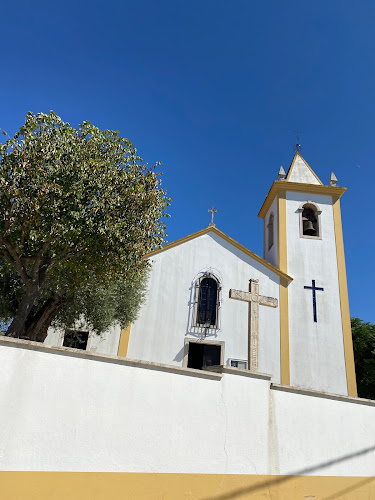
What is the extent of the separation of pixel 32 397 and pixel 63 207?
13.7 ft

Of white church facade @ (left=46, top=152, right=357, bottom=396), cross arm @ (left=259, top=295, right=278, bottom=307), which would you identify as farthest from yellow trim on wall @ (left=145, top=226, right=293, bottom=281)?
cross arm @ (left=259, top=295, right=278, bottom=307)

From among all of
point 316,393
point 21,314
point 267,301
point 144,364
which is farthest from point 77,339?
point 316,393

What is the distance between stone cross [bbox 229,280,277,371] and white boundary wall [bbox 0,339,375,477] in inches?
244

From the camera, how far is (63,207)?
26.8 feet

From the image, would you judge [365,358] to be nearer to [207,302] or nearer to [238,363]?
[238,363]

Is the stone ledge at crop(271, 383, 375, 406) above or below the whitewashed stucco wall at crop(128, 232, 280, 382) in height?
below

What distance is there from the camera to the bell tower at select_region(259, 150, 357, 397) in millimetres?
14797

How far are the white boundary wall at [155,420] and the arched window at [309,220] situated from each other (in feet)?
36.6

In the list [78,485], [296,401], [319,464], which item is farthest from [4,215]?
[319,464]

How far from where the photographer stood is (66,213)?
8195 millimetres

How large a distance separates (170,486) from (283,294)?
1118 centimetres

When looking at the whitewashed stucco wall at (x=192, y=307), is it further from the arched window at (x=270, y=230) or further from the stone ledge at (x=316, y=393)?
the stone ledge at (x=316, y=393)

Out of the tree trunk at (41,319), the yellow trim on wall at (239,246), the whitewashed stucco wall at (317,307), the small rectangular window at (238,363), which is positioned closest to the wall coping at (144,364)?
the tree trunk at (41,319)

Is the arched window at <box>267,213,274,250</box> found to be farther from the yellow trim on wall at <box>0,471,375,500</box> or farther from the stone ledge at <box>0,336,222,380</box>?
the stone ledge at <box>0,336,222,380</box>
